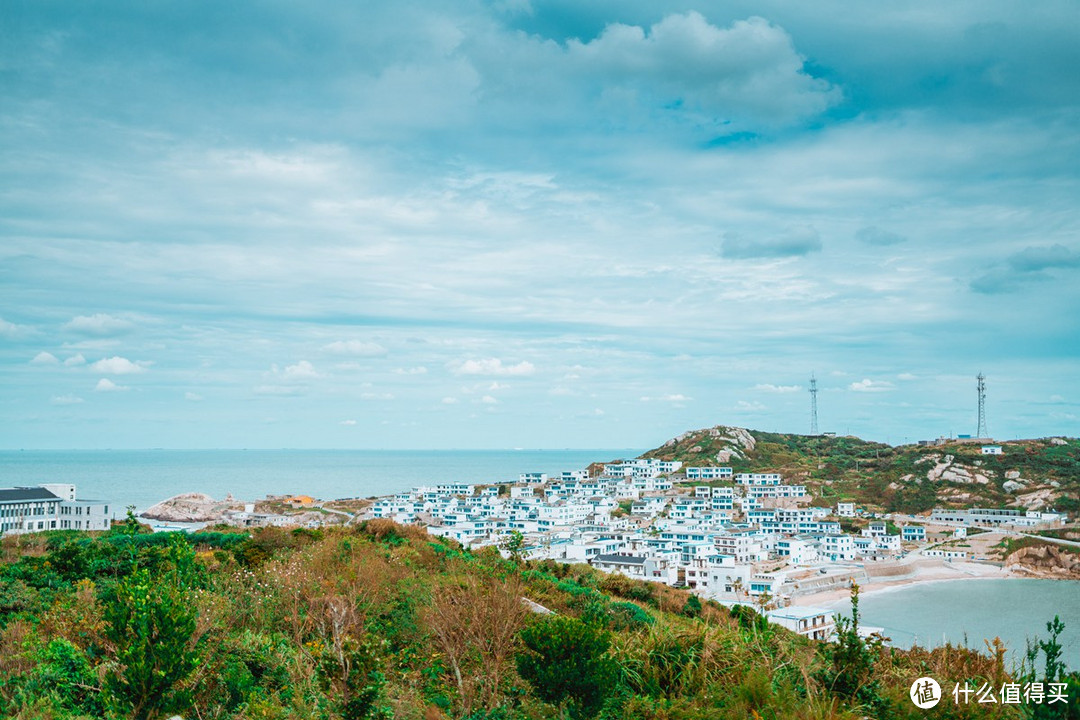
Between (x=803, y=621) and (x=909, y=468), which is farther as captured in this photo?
(x=909, y=468)

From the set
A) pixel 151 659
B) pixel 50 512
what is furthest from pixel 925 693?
pixel 50 512

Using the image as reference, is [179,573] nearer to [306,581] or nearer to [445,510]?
[306,581]

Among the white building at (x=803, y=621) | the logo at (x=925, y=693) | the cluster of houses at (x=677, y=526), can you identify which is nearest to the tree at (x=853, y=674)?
the logo at (x=925, y=693)

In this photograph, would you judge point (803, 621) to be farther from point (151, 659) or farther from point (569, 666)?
point (151, 659)

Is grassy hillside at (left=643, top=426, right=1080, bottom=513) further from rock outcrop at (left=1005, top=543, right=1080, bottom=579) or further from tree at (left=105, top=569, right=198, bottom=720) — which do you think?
tree at (left=105, top=569, right=198, bottom=720)

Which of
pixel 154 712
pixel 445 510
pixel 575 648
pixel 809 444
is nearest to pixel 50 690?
pixel 154 712

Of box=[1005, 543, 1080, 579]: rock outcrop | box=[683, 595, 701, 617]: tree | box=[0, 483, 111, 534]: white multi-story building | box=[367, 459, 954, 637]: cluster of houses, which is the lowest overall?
box=[1005, 543, 1080, 579]: rock outcrop

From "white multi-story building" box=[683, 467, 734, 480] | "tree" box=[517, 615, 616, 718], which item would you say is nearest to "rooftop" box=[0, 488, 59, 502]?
"tree" box=[517, 615, 616, 718]
